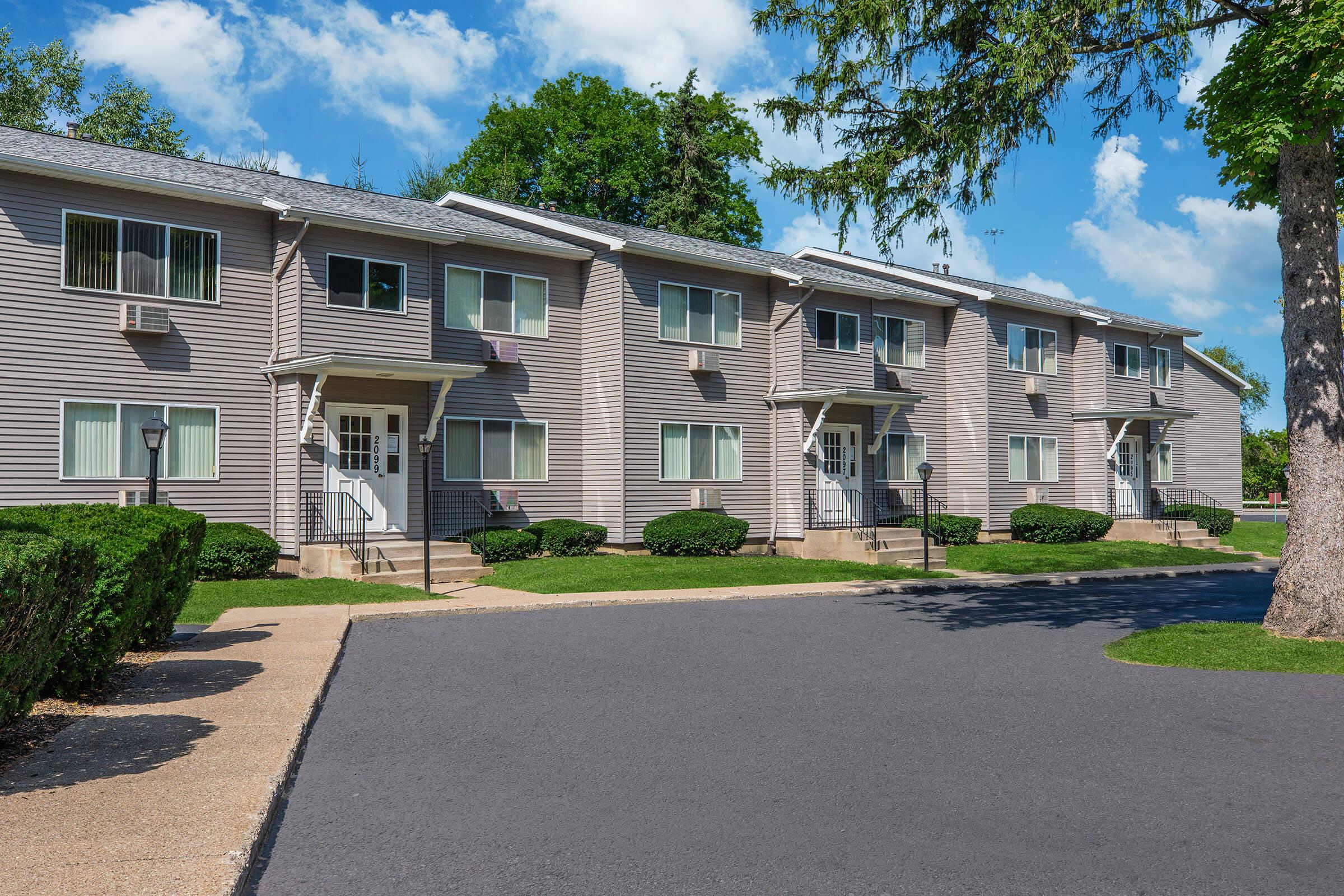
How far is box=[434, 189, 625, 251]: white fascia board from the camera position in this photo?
2219 cm

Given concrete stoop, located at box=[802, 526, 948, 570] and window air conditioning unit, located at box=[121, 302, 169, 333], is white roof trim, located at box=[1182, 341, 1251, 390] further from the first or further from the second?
window air conditioning unit, located at box=[121, 302, 169, 333]

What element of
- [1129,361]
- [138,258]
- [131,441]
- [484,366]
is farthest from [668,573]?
[1129,361]

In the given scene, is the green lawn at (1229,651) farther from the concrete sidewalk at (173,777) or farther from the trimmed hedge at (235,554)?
the trimmed hedge at (235,554)

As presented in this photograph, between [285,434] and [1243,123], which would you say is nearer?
[1243,123]

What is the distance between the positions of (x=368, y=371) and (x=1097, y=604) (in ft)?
42.2

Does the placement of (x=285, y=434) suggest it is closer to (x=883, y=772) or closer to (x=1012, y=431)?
(x=883, y=772)

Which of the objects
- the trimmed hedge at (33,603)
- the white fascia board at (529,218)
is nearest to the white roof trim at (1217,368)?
the white fascia board at (529,218)

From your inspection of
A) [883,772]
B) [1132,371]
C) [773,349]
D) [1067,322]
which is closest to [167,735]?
[883,772]

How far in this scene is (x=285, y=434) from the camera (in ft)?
61.1

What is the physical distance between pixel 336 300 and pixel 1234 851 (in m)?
17.2

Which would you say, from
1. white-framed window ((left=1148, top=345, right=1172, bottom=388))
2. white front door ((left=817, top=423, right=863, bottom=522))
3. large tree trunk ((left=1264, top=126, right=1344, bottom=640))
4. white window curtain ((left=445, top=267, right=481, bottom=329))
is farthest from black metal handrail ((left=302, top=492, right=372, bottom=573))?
white-framed window ((left=1148, top=345, right=1172, bottom=388))

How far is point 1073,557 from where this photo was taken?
2552 cm

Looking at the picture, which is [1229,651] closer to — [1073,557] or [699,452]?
[699,452]

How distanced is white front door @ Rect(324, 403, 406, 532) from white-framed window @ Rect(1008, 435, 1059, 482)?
1818 centimetres
